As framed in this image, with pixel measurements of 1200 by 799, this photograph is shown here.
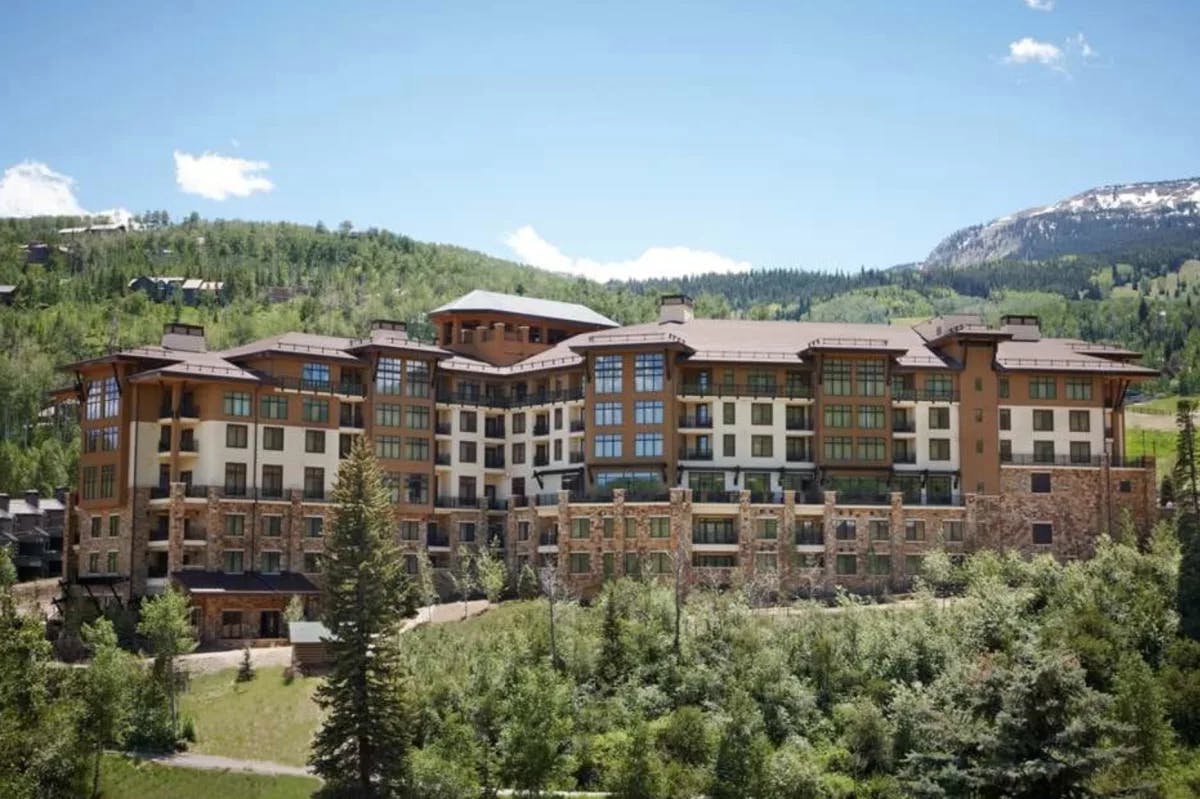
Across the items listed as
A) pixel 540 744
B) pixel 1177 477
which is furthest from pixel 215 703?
pixel 1177 477

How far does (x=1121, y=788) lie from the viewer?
5175 cm

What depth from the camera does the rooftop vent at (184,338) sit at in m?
90.1

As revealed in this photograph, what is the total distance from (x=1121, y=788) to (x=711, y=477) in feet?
123

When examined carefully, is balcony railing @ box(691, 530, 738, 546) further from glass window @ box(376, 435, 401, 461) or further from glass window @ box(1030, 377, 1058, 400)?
glass window @ box(1030, 377, 1058, 400)

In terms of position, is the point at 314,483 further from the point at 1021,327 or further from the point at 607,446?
the point at 1021,327

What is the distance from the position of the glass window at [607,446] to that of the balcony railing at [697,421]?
3.68 m

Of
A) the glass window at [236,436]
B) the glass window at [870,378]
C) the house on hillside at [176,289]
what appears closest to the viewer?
the glass window at [236,436]

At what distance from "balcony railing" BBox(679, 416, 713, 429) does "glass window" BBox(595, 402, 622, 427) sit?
345 centimetres

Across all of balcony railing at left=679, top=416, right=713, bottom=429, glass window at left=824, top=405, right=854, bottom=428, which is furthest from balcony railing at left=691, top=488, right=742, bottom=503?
glass window at left=824, top=405, right=854, bottom=428

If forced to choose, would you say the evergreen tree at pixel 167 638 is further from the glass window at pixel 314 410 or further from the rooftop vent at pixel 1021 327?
the rooftop vent at pixel 1021 327

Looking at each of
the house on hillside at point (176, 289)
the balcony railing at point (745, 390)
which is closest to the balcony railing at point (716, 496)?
the balcony railing at point (745, 390)

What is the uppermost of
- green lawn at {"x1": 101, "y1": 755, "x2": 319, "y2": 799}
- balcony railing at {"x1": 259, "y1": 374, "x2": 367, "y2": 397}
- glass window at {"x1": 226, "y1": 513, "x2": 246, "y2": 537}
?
balcony railing at {"x1": 259, "y1": 374, "x2": 367, "y2": 397}

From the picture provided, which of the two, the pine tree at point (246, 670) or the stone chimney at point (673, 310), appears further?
the stone chimney at point (673, 310)

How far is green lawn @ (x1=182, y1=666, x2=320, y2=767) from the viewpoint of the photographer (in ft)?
220
